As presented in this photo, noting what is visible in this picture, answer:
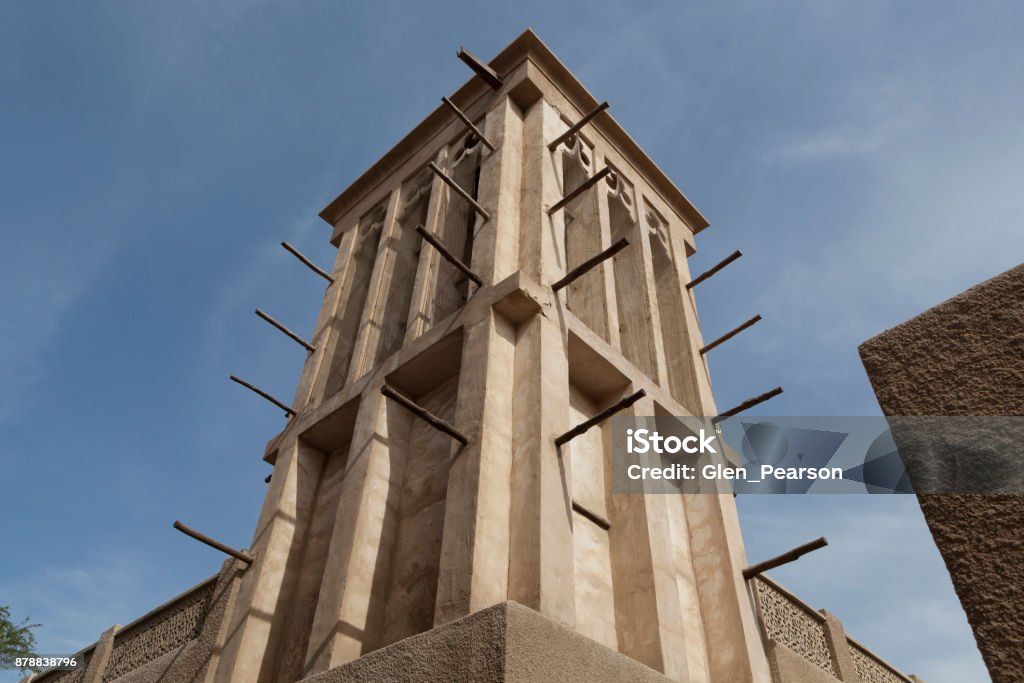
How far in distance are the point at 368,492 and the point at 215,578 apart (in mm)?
3577

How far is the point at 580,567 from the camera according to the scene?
596 cm

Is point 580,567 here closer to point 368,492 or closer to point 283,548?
point 368,492

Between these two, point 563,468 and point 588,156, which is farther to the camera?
point 588,156

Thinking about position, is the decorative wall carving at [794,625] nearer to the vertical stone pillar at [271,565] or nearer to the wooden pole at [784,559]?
the wooden pole at [784,559]

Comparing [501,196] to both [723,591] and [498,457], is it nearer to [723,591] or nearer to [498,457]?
[498,457]

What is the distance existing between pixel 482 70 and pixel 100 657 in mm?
9231

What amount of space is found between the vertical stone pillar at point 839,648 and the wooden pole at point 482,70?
7540 millimetres

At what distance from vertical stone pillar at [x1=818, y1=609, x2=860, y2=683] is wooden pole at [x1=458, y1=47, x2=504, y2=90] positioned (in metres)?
7.54

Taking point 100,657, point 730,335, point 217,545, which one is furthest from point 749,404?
point 100,657

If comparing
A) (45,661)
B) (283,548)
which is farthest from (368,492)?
(45,661)

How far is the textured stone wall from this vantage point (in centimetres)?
161

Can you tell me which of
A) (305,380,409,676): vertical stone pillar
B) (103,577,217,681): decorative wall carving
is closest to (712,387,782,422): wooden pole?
(305,380,409,676): vertical stone pillar

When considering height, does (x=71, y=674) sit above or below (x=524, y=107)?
below

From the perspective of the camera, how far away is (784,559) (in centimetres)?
642
